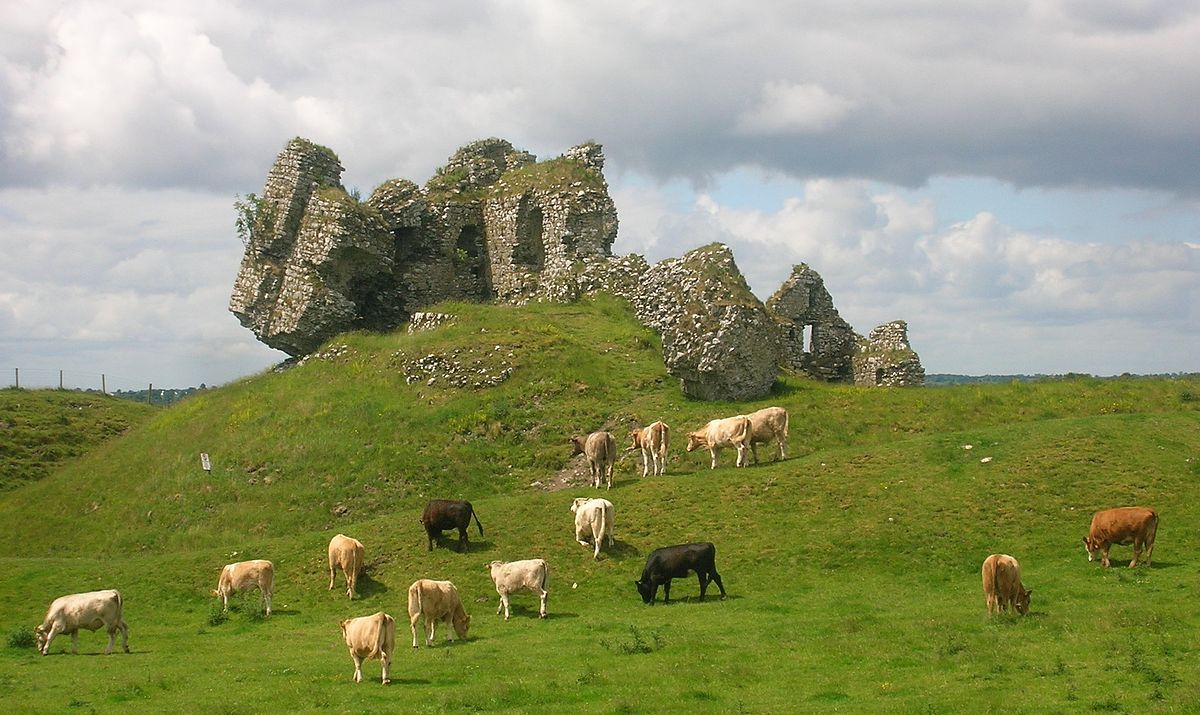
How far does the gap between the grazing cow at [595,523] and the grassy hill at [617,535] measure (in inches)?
20.7

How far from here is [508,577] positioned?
75.8ft

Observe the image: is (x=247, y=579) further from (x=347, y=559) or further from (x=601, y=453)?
(x=601, y=453)

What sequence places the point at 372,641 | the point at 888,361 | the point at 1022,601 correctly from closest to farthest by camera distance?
the point at 372,641
the point at 1022,601
the point at 888,361

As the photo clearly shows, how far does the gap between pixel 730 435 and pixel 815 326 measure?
2331cm

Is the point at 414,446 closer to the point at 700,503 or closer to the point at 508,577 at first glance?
the point at 700,503

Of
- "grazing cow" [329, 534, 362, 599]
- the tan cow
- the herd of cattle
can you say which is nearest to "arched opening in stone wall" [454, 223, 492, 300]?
the tan cow

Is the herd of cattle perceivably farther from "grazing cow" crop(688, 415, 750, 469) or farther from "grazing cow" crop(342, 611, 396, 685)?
"grazing cow" crop(688, 415, 750, 469)

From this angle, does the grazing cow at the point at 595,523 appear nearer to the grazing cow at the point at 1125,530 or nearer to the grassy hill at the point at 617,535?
the grassy hill at the point at 617,535

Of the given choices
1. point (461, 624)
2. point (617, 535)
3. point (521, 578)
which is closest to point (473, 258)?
point (617, 535)

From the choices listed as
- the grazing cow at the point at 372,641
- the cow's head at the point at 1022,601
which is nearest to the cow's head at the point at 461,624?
the grazing cow at the point at 372,641

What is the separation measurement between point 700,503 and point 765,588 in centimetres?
534

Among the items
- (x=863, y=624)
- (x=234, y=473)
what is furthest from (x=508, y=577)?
(x=234, y=473)

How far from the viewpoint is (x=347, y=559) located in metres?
25.9

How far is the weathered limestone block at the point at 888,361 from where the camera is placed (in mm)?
49188
